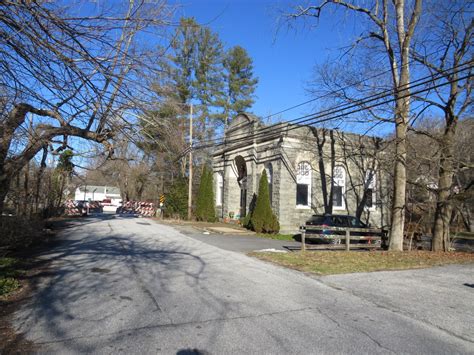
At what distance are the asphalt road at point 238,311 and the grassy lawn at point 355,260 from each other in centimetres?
77

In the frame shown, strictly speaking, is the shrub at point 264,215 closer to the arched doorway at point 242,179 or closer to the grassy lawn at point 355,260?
the arched doorway at point 242,179

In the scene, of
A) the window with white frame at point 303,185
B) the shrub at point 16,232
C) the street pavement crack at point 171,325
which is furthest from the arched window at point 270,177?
the street pavement crack at point 171,325

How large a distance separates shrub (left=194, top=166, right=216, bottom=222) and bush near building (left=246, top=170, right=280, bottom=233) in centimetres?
663

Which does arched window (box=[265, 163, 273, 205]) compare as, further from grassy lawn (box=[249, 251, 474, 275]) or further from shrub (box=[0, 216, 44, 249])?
shrub (box=[0, 216, 44, 249])

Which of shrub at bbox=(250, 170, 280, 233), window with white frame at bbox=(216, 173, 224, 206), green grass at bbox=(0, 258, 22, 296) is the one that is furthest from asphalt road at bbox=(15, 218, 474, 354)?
window with white frame at bbox=(216, 173, 224, 206)

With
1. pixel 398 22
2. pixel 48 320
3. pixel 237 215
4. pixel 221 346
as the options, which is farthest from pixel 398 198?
pixel 237 215

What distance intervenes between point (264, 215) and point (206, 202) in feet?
27.9

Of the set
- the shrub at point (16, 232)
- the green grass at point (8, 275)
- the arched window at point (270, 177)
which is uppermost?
the arched window at point (270, 177)

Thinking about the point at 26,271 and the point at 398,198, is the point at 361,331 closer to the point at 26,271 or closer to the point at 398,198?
the point at 26,271

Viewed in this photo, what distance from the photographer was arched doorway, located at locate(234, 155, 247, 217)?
91.1 feet

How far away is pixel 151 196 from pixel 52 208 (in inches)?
1183

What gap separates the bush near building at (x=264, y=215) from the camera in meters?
21.4

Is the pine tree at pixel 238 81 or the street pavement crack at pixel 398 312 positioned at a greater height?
the pine tree at pixel 238 81

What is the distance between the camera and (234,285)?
7.94 m
